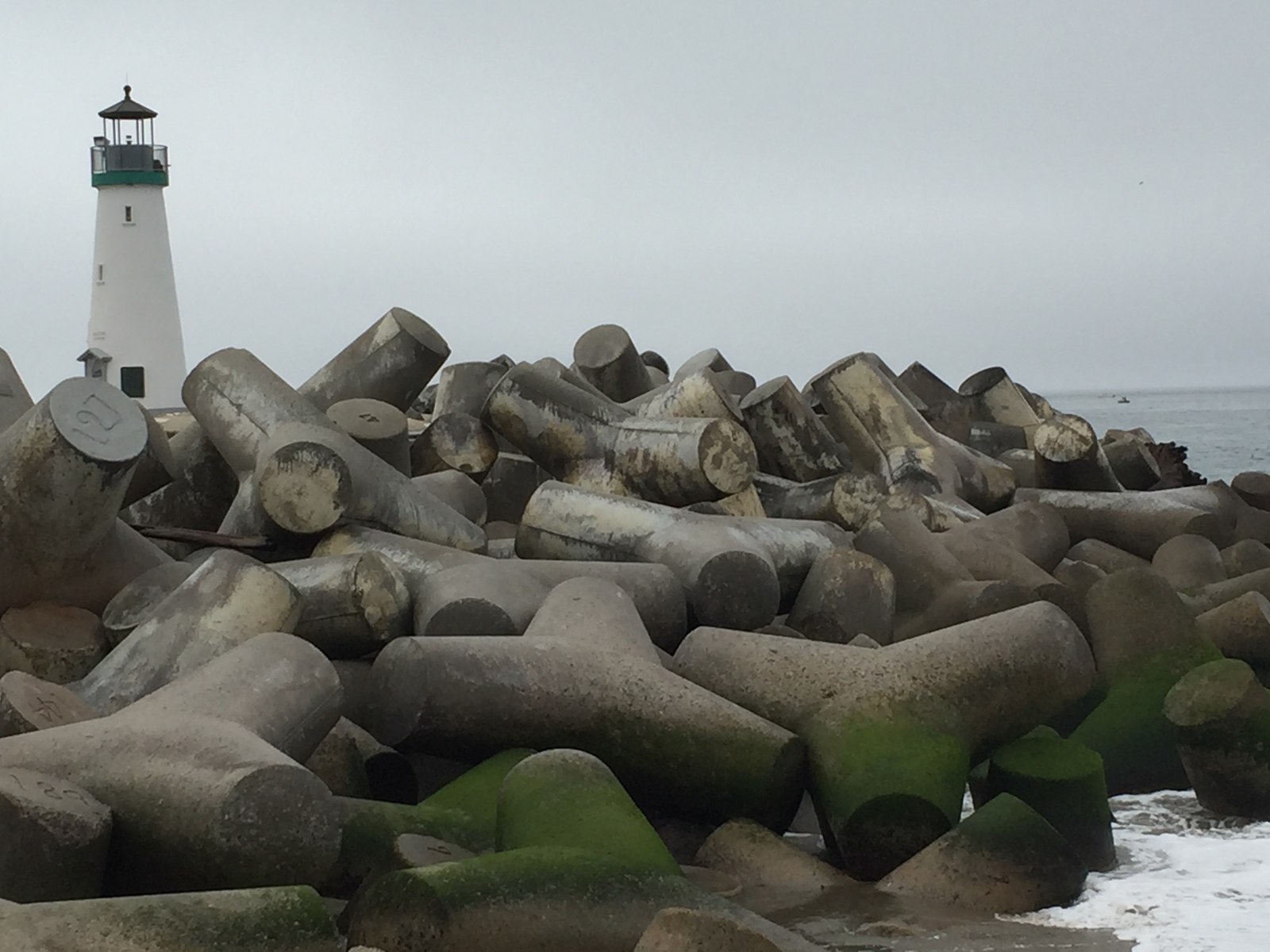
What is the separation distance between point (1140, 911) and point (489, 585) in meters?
2.39

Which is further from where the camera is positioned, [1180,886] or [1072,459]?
[1072,459]

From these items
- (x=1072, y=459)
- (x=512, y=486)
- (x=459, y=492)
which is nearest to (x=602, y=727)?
(x=459, y=492)

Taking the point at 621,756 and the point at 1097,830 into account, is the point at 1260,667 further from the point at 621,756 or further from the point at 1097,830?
the point at 621,756

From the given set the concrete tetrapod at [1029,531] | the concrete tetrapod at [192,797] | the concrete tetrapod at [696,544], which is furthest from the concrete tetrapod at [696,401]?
the concrete tetrapod at [192,797]

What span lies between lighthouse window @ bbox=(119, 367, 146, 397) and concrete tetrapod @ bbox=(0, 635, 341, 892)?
87.8ft

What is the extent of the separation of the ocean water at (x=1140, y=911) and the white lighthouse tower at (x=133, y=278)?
26747 mm

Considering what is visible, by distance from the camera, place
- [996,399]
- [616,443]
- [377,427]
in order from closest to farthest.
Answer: [377,427], [616,443], [996,399]

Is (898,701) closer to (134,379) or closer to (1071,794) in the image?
(1071,794)

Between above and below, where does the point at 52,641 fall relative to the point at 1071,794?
above

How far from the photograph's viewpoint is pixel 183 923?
298cm

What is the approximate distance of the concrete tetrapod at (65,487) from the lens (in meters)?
5.36

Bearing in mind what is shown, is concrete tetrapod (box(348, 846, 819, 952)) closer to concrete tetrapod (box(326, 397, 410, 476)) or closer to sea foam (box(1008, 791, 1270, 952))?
sea foam (box(1008, 791, 1270, 952))

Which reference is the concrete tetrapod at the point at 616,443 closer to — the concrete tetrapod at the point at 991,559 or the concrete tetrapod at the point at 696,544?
the concrete tetrapod at the point at 696,544

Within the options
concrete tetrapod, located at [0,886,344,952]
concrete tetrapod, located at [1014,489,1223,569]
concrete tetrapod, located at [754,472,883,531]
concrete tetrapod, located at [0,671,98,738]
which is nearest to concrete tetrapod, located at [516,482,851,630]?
concrete tetrapod, located at [754,472,883,531]
